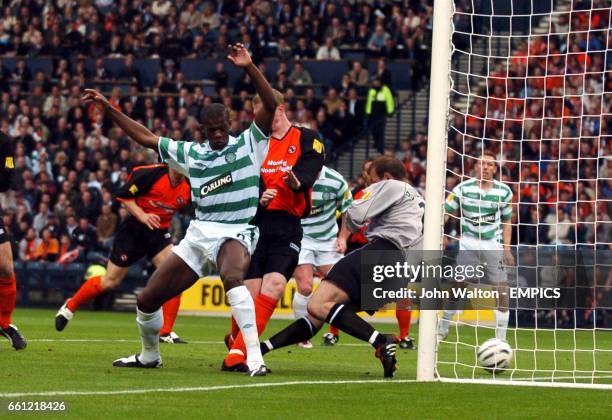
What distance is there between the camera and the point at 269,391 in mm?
8547

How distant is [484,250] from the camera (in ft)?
45.6

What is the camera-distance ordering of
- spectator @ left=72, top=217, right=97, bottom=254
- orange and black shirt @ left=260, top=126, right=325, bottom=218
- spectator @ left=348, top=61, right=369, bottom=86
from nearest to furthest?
orange and black shirt @ left=260, top=126, right=325, bottom=218, spectator @ left=72, top=217, right=97, bottom=254, spectator @ left=348, top=61, right=369, bottom=86

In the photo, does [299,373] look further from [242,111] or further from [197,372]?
[242,111]

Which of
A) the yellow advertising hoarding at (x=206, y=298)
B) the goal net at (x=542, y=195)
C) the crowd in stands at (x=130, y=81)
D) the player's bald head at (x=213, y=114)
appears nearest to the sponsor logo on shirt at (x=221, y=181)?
the player's bald head at (x=213, y=114)

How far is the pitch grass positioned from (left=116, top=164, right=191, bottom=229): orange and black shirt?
2.18 m

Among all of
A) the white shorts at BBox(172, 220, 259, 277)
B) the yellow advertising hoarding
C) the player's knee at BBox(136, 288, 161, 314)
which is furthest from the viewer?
the yellow advertising hoarding

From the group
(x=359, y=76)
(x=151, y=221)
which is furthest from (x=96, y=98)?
(x=359, y=76)

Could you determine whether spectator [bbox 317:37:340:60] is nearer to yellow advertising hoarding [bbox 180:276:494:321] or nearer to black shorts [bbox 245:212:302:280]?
yellow advertising hoarding [bbox 180:276:494:321]

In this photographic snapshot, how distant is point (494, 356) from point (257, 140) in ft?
8.53

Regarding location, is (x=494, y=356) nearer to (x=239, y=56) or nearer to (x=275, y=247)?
(x=275, y=247)

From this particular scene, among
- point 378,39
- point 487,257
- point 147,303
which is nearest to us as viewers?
point 147,303

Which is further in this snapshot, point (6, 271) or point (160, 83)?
point (160, 83)

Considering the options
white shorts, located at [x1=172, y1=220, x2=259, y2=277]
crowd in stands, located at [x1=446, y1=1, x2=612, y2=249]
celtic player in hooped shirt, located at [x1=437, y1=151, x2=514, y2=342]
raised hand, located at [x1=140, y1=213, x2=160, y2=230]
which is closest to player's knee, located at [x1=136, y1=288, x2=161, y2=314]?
white shorts, located at [x1=172, y1=220, x2=259, y2=277]

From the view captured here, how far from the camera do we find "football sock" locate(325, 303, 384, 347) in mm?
10070
